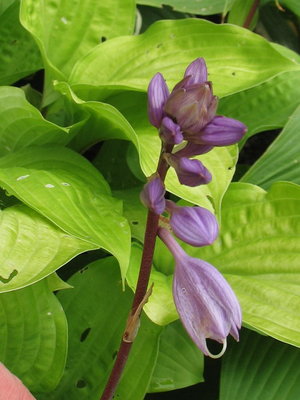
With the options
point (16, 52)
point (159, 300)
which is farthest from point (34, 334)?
point (16, 52)

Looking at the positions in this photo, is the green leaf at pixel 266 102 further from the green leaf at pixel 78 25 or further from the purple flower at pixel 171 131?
the purple flower at pixel 171 131

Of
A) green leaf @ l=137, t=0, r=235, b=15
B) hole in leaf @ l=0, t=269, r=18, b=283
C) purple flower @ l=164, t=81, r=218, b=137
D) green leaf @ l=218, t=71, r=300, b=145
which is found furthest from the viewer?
green leaf @ l=137, t=0, r=235, b=15

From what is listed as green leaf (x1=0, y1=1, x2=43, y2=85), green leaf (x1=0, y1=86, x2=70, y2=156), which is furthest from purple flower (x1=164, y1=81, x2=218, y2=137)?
green leaf (x1=0, y1=1, x2=43, y2=85)

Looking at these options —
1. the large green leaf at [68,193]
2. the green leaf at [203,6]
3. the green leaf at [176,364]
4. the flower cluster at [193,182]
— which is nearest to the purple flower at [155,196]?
the flower cluster at [193,182]

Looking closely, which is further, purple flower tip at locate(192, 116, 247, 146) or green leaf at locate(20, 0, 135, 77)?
green leaf at locate(20, 0, 135, 77)

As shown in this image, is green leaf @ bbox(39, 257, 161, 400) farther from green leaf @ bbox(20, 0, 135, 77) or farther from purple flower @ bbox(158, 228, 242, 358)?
green leaf @ bbox(20, 0, 135, 77)

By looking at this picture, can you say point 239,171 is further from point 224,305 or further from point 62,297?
point 224,305

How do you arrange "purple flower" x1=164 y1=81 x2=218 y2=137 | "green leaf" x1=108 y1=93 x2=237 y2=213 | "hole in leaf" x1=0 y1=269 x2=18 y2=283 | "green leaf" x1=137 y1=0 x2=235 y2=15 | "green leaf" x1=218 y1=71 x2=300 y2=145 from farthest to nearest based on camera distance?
"green leaf" x1=137 y1=0 x2=235 y2=15 → "green leaf" x1=218 y1=71 x2=300 y2=145 → "green leaf" x1=108 y1=93 x2=237 y2=213 → "hole in leaf" x1=0 y1=269 x2=18 y2=283 → "purple flower" x1=164 y1=81 x2=218 y2=137
